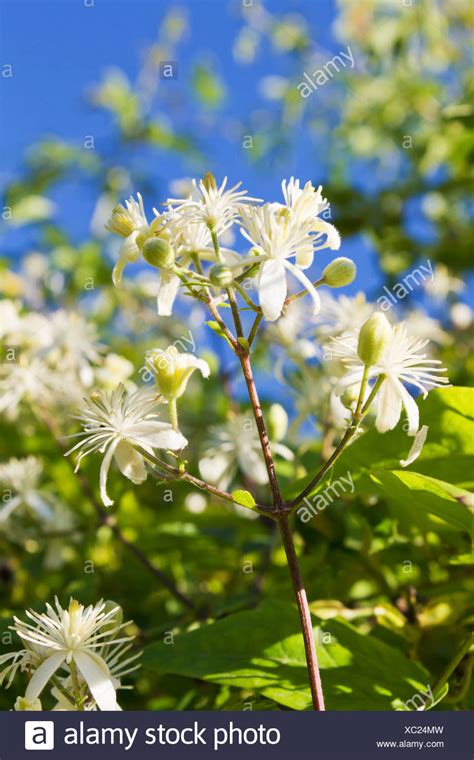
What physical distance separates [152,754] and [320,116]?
3.29 meters

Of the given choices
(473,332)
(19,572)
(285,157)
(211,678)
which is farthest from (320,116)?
(211,678)

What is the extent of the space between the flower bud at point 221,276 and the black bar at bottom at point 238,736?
0.44 meters

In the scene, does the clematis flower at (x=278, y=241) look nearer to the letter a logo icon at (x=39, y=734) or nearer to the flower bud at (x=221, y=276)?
the flower bud at (x=221, y=276)

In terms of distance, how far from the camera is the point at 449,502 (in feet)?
2.99

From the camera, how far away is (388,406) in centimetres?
90

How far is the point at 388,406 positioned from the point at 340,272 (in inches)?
6.3

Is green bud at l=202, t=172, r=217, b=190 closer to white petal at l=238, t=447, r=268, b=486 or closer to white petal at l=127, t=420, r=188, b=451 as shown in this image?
white petal at l=127, t=420, r=188, b=451

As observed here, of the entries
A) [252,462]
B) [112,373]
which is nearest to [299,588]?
[252,462]

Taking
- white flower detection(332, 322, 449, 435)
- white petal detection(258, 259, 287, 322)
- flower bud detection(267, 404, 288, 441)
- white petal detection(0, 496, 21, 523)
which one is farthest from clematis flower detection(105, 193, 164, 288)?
white petal detection(0, 496, 21, 523)

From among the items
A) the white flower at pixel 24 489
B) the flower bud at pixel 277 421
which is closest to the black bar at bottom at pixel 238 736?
the flower bud at pixel 277 421

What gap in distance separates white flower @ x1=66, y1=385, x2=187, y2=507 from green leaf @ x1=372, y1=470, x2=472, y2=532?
0.74 ft

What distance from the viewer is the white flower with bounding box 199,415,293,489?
4.82 ft

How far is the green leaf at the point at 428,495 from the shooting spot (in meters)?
0.87

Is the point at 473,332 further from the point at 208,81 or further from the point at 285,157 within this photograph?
the point at 208,81
